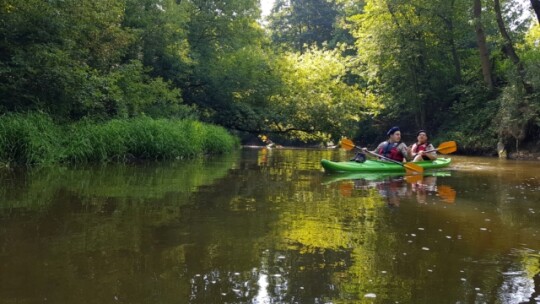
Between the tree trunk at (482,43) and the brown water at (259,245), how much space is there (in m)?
15.5

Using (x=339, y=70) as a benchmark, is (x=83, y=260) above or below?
below

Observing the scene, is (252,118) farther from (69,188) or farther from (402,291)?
(402,291)

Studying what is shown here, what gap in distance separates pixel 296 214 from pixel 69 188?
3136mm

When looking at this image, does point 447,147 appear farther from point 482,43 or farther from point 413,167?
point 482,43

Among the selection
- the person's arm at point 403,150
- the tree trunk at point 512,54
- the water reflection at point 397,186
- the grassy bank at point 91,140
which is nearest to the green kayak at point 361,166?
the water reflection at point 397,186

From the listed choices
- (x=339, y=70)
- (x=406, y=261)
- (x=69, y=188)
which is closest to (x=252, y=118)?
(x=339, y=70)

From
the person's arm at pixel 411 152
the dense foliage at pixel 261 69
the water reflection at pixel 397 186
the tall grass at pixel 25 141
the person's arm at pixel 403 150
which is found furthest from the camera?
the person's arm at pixel 411 152

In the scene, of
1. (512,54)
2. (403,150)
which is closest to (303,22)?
(512,54)

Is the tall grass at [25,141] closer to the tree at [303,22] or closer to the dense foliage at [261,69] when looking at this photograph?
the dense foliage at [261,69]

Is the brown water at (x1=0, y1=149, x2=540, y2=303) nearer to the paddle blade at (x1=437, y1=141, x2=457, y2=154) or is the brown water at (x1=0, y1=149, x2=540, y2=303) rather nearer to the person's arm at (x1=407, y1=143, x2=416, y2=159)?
the person's arm at (x1=407, y1=143, x2=416, y2=159)

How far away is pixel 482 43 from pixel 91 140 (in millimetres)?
17115

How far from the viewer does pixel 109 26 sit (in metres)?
13.0

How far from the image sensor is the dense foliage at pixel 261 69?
10.1 m

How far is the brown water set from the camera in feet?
8.39
